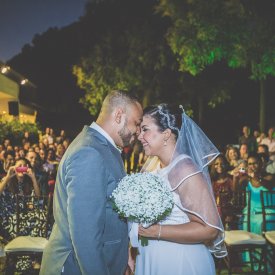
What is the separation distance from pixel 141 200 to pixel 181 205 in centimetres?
44

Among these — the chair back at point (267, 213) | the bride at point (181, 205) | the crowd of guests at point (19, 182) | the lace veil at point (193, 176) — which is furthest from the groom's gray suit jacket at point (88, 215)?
the chair back at point (267, 213)

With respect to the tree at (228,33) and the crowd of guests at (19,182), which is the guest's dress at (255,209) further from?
the tree at (228,33)

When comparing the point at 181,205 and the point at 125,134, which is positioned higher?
the point at 125,134

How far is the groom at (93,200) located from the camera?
2.48 m

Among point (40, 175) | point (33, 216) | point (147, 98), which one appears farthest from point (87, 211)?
point (147, 98)

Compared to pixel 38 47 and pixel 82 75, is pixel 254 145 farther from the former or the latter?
pixel 38 47

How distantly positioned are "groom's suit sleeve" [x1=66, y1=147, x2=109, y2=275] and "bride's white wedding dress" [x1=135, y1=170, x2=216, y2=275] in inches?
33.3

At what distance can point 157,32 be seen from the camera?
846 inches

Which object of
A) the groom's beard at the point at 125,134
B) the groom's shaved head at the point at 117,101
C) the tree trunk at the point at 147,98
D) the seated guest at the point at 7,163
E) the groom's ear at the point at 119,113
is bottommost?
the seated guest at the point at 7,163

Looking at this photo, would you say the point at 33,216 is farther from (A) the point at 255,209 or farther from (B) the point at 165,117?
(B) the point at 165,117

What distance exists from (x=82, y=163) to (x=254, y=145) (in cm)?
1159

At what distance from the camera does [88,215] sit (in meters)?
2.47

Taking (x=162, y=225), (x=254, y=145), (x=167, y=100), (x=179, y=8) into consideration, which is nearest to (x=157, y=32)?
(x=167, y=100)

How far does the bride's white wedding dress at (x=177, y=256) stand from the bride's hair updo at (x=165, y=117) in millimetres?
554
